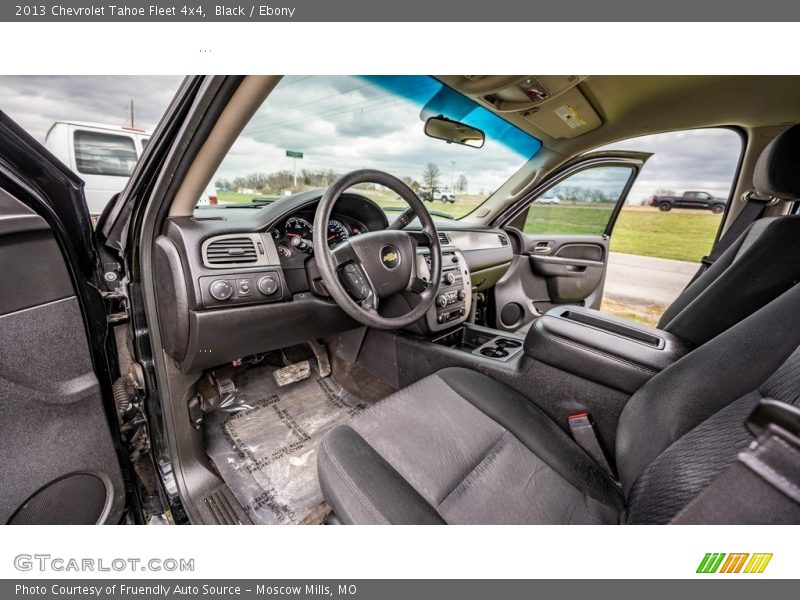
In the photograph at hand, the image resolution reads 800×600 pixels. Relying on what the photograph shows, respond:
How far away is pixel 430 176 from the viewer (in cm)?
209

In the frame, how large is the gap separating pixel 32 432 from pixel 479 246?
6.56 ft

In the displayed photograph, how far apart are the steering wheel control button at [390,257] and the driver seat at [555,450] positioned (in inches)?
18.3

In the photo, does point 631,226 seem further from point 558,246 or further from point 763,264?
point 763,264

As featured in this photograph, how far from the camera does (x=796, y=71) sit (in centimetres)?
76

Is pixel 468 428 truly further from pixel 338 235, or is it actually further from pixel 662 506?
pixel 338 235

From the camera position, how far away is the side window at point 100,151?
6.59ft

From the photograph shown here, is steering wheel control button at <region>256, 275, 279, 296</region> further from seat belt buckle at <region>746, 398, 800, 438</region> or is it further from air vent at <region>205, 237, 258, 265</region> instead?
seat belt buckle at <region>746, 398, 800, 438</region>

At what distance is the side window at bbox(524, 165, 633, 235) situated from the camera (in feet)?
7.92

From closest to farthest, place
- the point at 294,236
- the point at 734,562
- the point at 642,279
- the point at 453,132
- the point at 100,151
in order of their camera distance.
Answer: the point at 734,562 < the point at 294,236 < the point at 453,132 < the point at 100,151 < the point at 642,279

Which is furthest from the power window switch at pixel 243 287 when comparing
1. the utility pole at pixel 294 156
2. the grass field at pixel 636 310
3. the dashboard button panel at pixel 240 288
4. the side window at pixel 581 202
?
the grass field at pixel 636 310

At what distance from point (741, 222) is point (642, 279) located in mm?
891

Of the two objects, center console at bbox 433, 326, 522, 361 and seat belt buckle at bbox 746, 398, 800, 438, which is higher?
seat belt buckle at bbox 746, 398, 800, 438

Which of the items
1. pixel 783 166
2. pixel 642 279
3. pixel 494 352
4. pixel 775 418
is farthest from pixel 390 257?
pixel 642 279

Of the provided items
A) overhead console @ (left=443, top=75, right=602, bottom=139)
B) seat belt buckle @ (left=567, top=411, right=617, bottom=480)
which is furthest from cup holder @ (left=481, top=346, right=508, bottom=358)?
overhead console @ (left=443, top=75, right=602, bottom=139)
